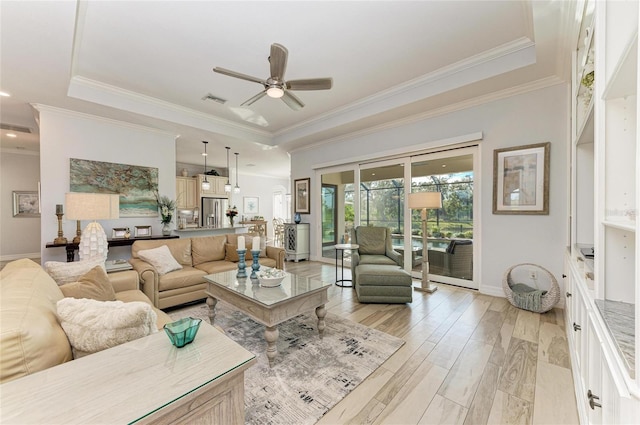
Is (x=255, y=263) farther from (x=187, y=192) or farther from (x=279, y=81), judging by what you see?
(x=187, y=192)

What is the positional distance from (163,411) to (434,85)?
4.08m

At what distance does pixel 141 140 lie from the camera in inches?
177

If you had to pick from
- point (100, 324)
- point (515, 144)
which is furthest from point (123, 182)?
point (515, 144)

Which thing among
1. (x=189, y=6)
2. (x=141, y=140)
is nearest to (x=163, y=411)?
(x=189, y=6)

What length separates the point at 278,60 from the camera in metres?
2.17

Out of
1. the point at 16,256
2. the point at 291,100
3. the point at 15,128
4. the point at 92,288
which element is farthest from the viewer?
the point at 16,256

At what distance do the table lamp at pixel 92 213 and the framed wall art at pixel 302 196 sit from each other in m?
3.80

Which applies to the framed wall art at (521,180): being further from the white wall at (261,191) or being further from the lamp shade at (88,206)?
the white wall at (261,191)

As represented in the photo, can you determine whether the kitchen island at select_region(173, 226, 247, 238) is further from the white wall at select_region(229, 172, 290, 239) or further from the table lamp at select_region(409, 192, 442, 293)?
the white wall at select_region(229, 172, 290, 239)

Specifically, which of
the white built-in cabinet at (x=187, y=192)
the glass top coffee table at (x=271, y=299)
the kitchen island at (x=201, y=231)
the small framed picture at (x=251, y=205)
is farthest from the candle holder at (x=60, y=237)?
the small framed picture at (x=251, y=205)

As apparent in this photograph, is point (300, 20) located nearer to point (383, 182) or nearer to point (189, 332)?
point (189, 332)

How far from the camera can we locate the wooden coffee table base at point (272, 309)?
2006 millimetres

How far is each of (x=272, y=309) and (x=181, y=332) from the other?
101 centimetres

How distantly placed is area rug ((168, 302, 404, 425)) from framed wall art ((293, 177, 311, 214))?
356 cm
